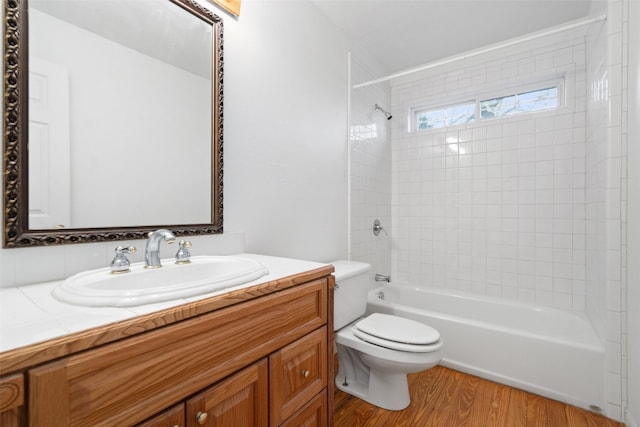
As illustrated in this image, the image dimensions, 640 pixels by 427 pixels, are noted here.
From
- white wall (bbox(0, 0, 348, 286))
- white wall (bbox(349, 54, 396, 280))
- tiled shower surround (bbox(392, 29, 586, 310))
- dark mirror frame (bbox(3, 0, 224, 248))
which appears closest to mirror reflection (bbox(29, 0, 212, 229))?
dark mirror frame (bbox(3, 0, 224, 248))

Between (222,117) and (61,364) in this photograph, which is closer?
(61,364)

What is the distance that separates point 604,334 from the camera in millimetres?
1644

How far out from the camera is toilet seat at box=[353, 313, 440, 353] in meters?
1.54

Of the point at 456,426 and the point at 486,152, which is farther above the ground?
the point at 486,152

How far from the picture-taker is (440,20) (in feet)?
7.10

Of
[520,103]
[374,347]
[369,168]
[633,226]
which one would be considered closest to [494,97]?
[520,103]

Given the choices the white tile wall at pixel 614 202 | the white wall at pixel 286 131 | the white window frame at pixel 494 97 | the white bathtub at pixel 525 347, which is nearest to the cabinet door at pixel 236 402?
the white wall at pixel 286 131

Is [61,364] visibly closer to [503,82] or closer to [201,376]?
[201,376]

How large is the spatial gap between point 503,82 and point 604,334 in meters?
1.96

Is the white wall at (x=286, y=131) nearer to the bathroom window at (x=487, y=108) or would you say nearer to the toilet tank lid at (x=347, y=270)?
the toilet tank lid at (x=347, y=270)

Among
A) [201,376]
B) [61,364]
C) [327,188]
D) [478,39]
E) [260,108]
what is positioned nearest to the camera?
[61,364]

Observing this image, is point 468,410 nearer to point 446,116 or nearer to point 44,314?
point 44,314

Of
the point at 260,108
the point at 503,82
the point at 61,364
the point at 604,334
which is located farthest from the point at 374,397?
the point at 503,82

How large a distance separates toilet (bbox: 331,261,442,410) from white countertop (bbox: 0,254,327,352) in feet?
3.37
